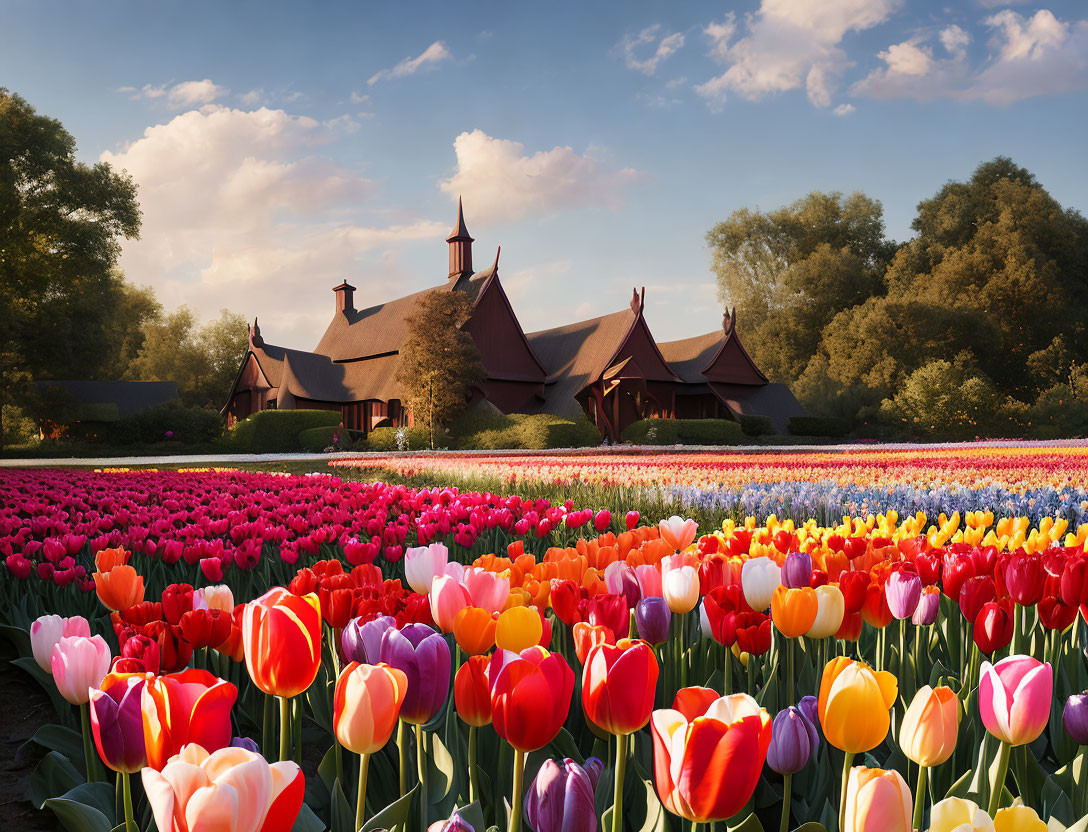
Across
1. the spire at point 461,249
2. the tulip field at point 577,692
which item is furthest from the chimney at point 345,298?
the tulip field at point 577,692

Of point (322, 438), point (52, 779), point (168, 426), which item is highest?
point (168, 426)

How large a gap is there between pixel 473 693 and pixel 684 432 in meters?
30.0

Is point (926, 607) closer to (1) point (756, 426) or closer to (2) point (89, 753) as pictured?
(2) point (89, 753)

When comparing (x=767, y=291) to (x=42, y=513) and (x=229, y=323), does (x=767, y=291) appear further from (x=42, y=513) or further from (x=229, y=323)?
(x=42, y=513)

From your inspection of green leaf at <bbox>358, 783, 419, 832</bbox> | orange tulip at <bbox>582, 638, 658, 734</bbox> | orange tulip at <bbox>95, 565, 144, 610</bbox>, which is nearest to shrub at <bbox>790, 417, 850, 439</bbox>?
orange tulip at <bbox>95, 565, 144, 610</bbox>

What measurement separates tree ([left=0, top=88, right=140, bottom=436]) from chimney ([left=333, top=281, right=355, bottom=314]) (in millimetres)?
10488

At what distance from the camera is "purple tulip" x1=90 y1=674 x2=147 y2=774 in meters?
1.27

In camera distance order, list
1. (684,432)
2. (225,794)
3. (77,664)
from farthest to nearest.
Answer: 1. (684,432)
2. (77,664)
3. (225,794)

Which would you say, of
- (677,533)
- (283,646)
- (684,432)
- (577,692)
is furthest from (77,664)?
(684,432)

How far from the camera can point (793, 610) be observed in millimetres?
1895

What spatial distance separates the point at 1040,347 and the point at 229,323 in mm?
59113

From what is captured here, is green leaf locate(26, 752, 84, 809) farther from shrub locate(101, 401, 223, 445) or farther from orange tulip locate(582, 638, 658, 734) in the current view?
shrub locate(101, 401, 223, 445)

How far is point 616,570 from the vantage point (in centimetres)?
225

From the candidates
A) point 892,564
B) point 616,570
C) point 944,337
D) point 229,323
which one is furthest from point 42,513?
point 229,323
